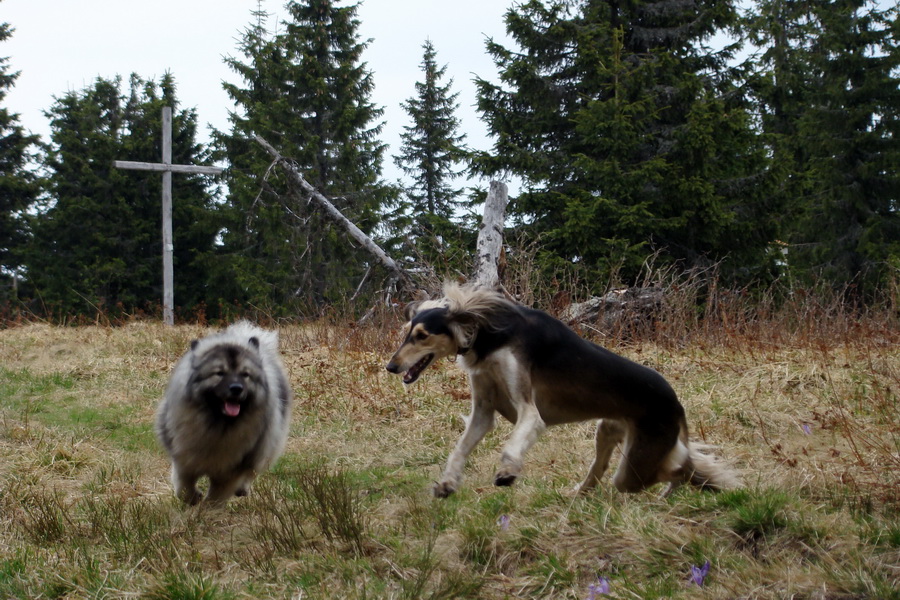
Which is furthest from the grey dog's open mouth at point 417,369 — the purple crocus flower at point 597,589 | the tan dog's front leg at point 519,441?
the purple crocus flower at point 597,589

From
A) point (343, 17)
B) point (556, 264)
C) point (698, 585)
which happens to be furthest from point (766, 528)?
point (343, 17)

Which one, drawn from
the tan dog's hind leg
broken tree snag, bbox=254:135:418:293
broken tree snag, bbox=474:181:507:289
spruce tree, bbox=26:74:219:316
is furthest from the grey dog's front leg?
spruce tree, bbox=26:74:219:316

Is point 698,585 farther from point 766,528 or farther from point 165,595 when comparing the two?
point 165,595

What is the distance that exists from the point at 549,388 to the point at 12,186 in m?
31.9

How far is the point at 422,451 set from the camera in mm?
6922

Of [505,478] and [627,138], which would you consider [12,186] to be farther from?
[505,478]

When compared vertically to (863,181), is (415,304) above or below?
below

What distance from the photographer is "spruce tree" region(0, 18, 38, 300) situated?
31172 millimetres

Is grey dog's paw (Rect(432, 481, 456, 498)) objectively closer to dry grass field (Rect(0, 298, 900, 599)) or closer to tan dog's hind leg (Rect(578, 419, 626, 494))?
dry grass field (Rect(0, 298, 900, 599))

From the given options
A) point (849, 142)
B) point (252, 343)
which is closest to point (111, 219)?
point (849, 142)

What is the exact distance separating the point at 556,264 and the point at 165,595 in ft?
46.4

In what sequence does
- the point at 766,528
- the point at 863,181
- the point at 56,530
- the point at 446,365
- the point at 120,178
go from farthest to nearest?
the point at 120,178 → the point at 863,181 → the point at 446,365 → the point at 56,530 → the point at 766,528

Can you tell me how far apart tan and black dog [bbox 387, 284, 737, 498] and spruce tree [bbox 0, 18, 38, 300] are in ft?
101

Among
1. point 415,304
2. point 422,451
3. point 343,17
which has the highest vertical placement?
point 343,17
